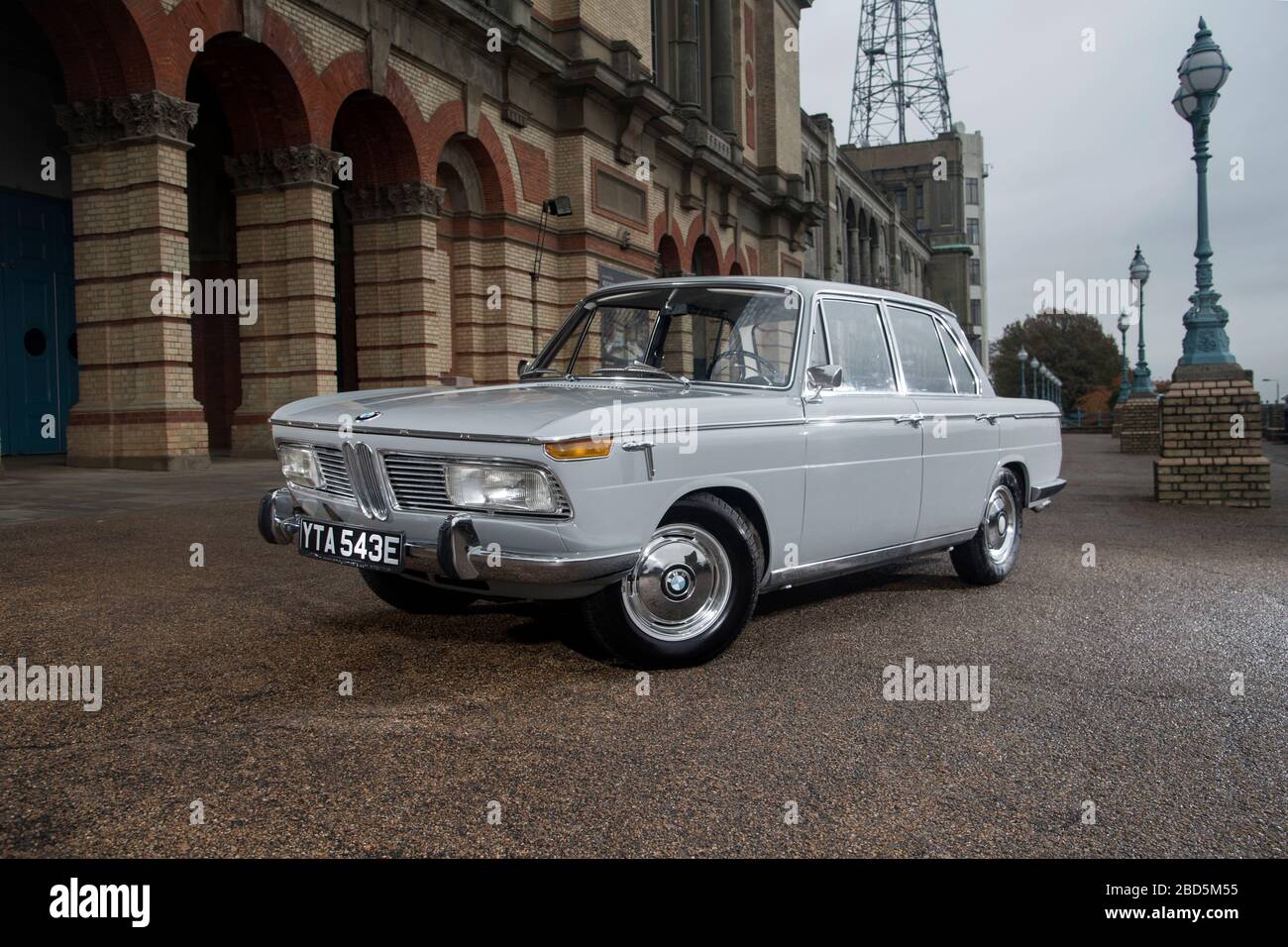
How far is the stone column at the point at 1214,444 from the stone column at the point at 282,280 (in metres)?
11.3

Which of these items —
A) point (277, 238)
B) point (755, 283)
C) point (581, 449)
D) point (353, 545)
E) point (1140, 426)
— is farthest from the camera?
point (1140, 426)

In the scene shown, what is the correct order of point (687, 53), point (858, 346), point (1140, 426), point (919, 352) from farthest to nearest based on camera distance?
point (687, 53) < point (1140, 426) < point (919, 352) < point (858, 346)

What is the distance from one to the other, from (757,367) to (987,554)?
229cm

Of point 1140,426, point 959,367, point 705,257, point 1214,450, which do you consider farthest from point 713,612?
point 705,257

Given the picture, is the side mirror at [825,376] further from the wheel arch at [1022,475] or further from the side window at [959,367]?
the wheel arch at [1022,475]

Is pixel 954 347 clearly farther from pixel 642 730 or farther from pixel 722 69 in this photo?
pixel 722 69

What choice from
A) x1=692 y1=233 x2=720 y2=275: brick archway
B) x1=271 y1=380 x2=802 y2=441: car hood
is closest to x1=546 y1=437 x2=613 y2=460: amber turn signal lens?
x1=271 y1=380 x2=802 y2=441: car hood

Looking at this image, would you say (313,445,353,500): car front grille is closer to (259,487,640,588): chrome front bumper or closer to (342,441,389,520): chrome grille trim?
(342,441,389,520): chrome grille trim

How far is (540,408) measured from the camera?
4023 millimetres

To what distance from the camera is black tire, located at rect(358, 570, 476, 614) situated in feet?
17.0

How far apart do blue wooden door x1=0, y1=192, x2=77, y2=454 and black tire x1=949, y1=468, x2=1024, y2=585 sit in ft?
49.9
